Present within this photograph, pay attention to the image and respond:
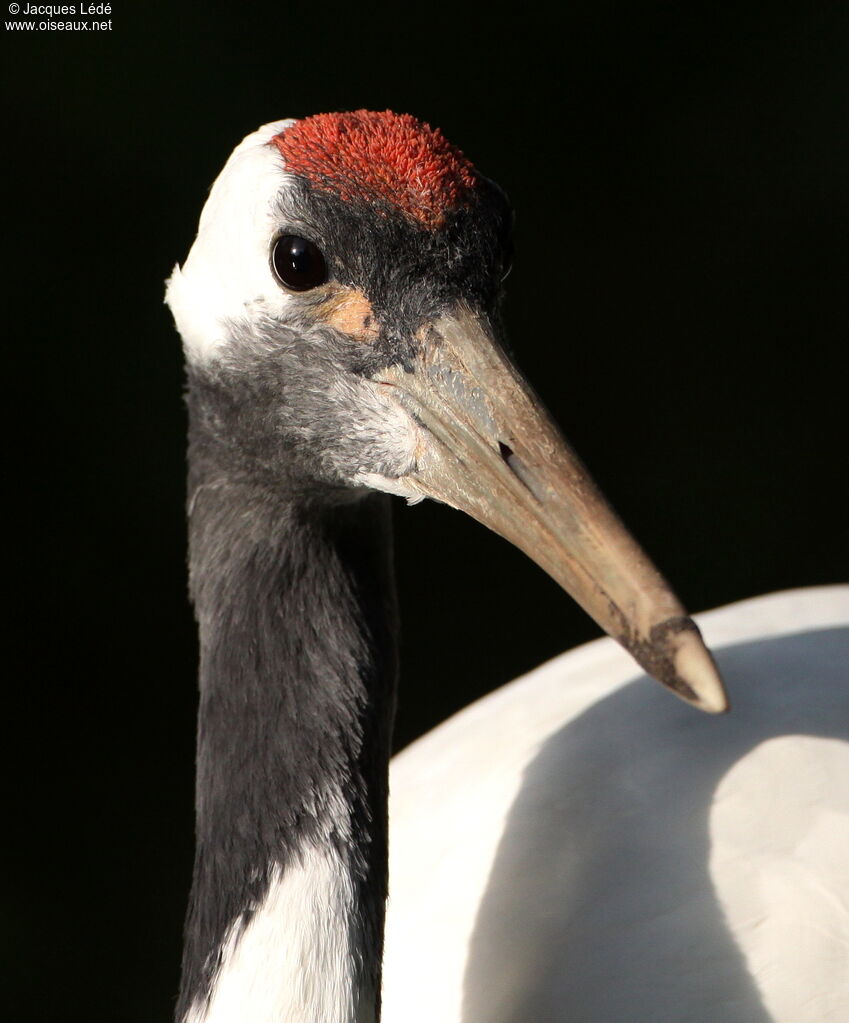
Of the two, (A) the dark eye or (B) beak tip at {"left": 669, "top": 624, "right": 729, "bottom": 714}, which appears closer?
(B) beak tip at {"left": 669, "top": 624, "right": 729, "bottom": 714}

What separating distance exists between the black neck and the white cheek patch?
0.23m

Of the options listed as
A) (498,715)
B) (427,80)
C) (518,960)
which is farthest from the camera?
(427,80)

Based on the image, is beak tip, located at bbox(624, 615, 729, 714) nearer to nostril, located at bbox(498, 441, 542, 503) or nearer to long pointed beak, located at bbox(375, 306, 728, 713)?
long pointed beak, located at bbox(375, 306, 728, 713)

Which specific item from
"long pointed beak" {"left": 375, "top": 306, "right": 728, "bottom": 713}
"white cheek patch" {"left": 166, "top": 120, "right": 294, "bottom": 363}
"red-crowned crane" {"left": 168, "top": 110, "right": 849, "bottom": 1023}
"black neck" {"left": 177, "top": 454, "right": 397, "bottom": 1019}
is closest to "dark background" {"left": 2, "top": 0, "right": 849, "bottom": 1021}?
"red-crowned crane" {"left": 168, "top": 110, "right": 849, "bottom": 1023}

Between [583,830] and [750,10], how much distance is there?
344cm

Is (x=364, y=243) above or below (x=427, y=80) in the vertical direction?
below

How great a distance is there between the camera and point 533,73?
14.7 ft

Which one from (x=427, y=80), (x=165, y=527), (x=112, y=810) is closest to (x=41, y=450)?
(x=165, y=527)

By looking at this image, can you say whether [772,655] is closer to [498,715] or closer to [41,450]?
[498,715]

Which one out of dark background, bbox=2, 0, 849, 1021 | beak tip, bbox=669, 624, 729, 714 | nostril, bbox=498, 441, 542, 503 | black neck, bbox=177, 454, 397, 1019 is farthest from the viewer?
dark background, bbox=2, 0, 849, 1021

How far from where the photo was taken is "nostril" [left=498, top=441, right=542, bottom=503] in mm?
1570

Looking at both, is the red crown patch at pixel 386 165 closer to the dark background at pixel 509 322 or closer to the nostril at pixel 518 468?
the nostril at pixel 518 468

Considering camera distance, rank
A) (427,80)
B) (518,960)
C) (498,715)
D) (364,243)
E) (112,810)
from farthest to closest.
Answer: (427,80)
(112,810)
(498,715)
(518,960)
(364,243)

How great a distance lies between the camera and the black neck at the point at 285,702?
1.77 metres
